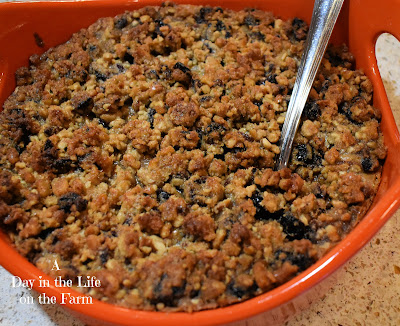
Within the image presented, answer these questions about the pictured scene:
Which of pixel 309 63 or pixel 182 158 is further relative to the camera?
pixel 309 63

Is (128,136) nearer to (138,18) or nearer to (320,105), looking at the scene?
(138,18)

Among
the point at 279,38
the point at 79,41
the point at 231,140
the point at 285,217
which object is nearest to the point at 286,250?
the point at 285,217

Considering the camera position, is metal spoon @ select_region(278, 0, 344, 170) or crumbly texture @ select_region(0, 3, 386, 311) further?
metal spoon @ select_region(278, 0, 344, 170)

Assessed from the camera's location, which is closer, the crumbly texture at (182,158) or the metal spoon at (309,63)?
the crumbly texture at (182,158)
